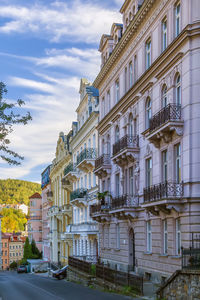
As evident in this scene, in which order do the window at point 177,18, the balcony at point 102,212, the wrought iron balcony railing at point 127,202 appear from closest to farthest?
the window at point 177,18, the wrought iron balcony railing at point 127,202, the balcony at point 102,212

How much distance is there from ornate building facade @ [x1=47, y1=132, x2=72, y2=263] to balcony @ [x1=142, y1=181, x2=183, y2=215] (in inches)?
1395

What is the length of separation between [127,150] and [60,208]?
3755 cm

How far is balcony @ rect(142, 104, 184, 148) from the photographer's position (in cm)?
2130

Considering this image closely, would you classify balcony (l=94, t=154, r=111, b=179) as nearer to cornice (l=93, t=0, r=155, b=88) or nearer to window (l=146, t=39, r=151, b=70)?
cornice (l=93, t=0, r=155, b=88)

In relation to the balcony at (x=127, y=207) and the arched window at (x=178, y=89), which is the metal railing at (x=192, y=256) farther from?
the balcony at (x=127, y=207)

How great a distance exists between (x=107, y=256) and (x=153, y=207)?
1378cm

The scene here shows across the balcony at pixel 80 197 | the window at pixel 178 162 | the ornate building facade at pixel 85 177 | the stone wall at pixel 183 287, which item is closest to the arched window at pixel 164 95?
the window at pixel 178 162

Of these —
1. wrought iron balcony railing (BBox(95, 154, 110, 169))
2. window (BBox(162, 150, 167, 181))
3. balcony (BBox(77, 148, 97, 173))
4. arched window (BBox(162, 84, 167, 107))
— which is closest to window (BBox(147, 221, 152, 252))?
window (BBox(162, 150, 167, 181))

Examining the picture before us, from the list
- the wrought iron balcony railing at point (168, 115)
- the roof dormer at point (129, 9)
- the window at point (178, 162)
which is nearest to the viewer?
the wrought iron balcony railing at point (168, 115)

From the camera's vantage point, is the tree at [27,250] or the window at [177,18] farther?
the tree at [27,250]

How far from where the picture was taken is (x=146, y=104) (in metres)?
27.4

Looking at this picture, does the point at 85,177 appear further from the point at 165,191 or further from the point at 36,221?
the point at 36,221

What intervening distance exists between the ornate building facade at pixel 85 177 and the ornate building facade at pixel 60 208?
660 cm

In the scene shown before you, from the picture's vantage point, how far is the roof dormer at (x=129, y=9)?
29.7m
